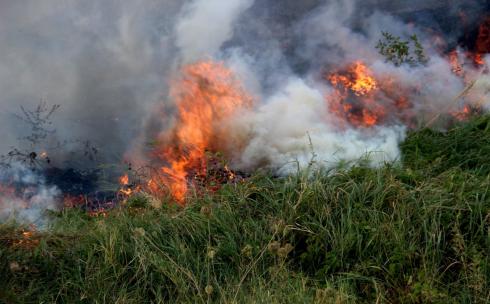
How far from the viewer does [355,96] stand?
7.70 meters

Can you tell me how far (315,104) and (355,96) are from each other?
63 cm

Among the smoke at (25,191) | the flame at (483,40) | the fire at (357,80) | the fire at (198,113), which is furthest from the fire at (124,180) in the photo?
the flame at (483,40)

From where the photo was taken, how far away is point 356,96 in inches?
303

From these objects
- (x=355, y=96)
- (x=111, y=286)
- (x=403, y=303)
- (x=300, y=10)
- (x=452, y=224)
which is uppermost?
(x=300, y=10)

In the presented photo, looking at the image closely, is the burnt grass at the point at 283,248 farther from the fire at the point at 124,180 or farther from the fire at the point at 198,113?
the fire at the point at 198,113

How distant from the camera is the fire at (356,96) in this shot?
294 inches

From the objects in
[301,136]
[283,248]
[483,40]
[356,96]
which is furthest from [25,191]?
[483,40]

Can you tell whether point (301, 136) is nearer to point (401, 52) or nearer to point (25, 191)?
point (401, 52)

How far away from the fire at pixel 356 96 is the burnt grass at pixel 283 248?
2.18 meters

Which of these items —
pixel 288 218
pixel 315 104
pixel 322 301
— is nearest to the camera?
pixel 322 301

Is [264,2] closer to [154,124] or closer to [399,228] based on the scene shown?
[154,124]

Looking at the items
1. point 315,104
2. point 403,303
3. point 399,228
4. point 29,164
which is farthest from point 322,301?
point 29,164

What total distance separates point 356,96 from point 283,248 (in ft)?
12.5

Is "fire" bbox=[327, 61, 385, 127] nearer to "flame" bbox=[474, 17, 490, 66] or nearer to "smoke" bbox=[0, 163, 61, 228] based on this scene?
"flame" bbox=[474, 17, 490, 66]
